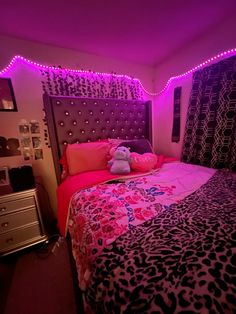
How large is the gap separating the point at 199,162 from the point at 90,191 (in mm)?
1536

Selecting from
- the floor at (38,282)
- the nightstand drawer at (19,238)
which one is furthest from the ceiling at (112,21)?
the floor at (38,282)

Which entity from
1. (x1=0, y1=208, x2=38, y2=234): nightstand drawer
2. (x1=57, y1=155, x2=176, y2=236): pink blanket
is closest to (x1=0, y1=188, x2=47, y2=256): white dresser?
(x1=0, y1=208, x2=38, y2=234): nightstand drawer

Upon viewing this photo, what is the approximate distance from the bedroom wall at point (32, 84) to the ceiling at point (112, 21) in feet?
0.30

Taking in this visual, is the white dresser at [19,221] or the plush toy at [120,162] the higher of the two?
the plush toy at [120,162]

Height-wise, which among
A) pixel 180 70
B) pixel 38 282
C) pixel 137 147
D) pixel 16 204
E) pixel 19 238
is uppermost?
pixel 180 70

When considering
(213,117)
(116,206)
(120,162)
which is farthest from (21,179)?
(213,117)

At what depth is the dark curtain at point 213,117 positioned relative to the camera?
172 centimetres

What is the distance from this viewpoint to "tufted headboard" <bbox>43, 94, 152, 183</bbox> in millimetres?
1943

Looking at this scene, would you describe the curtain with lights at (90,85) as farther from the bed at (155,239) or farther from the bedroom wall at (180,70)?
the bed at (155,239)

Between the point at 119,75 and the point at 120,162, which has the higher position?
the point at 119,75

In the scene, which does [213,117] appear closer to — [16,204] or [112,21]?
[112,21]

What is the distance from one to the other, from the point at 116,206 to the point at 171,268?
513 millimetres

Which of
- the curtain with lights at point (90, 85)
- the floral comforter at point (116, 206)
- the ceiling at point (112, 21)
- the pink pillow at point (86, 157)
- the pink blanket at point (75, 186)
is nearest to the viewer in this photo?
the floral comforter at point (116, 206)

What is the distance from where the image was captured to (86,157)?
6.17ft
